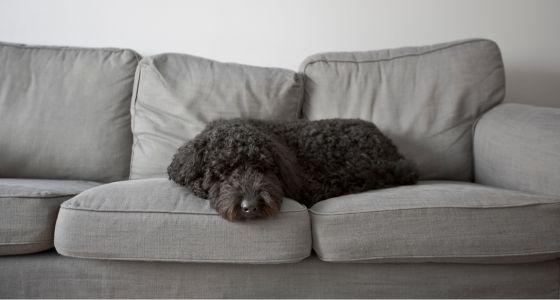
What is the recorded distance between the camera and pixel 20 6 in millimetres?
2602

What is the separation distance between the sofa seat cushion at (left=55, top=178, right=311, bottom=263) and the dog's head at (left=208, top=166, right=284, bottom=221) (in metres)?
0.04

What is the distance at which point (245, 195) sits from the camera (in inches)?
53.9

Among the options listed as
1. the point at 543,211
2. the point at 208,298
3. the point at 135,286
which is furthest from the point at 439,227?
the point at 135,286

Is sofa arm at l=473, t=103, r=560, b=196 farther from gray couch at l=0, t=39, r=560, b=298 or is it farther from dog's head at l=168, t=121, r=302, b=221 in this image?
dog's head at l=168, t=121, r=302, b=221

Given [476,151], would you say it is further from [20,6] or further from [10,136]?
[20,6]

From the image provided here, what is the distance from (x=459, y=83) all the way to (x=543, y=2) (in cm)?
115

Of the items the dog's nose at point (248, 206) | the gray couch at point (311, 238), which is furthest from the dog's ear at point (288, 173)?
the dog's nose at point (248, 206)

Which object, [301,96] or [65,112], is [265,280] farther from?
[65,112]

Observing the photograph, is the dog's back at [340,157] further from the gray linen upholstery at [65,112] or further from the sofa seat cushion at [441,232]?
the gray linen upholstery at [65,112]

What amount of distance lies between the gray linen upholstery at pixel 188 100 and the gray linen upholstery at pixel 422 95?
0.21 metres

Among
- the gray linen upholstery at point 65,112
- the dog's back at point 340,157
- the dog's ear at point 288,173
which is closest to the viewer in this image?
the dog's ear at point 288,173

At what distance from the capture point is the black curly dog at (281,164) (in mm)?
1406

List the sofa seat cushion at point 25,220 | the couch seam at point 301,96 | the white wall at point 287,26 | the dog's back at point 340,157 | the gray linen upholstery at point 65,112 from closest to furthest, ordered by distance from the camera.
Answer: the sofa seat cushion at point 25,220, the dog's back at point 340,157, the gray linen upholstery at point 65,112, the couch seam at point 301,96, the white wall at point 287,26

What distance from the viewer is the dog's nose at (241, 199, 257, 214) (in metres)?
1.34
